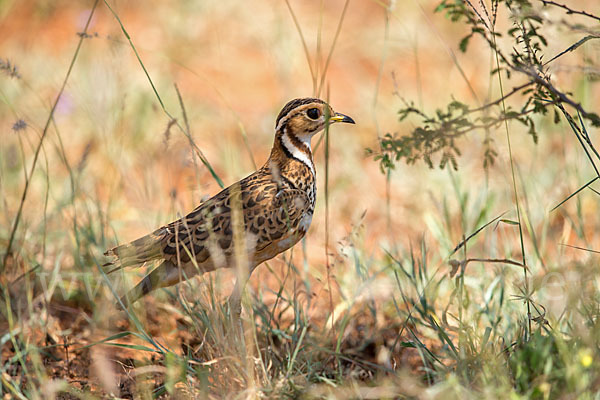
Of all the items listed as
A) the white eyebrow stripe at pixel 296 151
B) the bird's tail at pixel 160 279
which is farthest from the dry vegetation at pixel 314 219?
the white eyebrow stripe at pixel 296 151

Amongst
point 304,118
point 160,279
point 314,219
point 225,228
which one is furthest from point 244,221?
point 314,219

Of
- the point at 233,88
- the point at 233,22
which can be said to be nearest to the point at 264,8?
the point at 233,22

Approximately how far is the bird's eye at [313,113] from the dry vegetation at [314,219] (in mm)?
200

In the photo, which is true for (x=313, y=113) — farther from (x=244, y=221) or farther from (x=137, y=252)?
(x=137, y=252)

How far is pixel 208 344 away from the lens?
11.2ft

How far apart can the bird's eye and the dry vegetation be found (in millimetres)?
200

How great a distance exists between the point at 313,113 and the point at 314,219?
1925mm

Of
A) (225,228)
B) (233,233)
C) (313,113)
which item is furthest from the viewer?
(313,113)

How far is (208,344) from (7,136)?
11.9 ft

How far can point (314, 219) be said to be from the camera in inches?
228

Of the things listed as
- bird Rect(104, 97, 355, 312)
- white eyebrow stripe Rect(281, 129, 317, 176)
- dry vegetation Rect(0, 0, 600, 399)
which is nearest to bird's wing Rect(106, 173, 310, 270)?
bird Rect(104, 97, 355, 312)

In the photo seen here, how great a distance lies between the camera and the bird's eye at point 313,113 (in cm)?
397

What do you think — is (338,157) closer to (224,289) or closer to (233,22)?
(224,289)

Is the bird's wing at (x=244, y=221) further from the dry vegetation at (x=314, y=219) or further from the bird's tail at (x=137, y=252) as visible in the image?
the dry vegetation at (x=314, y=219)
